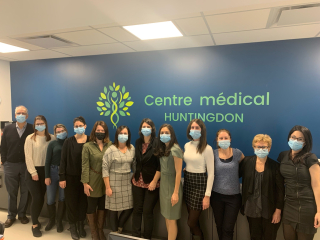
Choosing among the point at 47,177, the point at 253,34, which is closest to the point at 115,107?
the point at 47,177

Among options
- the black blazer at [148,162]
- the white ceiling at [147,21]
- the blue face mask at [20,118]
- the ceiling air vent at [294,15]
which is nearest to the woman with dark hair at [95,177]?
the black blazer at [148,162]

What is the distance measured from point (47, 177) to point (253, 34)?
341 centimetres

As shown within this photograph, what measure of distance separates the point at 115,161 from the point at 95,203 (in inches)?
25.7

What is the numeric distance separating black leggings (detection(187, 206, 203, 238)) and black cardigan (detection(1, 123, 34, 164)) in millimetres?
2663

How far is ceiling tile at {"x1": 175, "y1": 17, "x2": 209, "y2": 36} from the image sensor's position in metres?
2.35

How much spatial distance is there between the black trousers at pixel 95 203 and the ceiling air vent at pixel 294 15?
2.91m

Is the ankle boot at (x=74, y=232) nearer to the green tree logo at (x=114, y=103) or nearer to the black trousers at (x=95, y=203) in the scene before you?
the black trousers at (x=95, y=203)

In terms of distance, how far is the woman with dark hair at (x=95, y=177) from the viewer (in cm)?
273

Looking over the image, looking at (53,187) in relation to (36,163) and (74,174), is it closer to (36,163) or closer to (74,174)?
(36,163)

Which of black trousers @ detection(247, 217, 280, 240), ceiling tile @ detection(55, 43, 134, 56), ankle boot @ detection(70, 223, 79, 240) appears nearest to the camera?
black trousers @ detection(247, 217, 280, 240)

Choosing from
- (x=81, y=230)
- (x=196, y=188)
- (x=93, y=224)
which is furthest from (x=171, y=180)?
(x=81, y=230)

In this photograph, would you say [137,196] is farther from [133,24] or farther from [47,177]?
[133,24]

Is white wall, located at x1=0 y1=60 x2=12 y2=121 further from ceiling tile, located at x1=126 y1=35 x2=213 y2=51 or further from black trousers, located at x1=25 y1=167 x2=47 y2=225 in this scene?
ceiling tile, located at x1=126 y1=35 x2=213 y2=51

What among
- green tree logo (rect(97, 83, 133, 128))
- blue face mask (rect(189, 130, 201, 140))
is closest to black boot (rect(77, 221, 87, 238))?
green tree logo (rect(97, 83, 133, 128))
